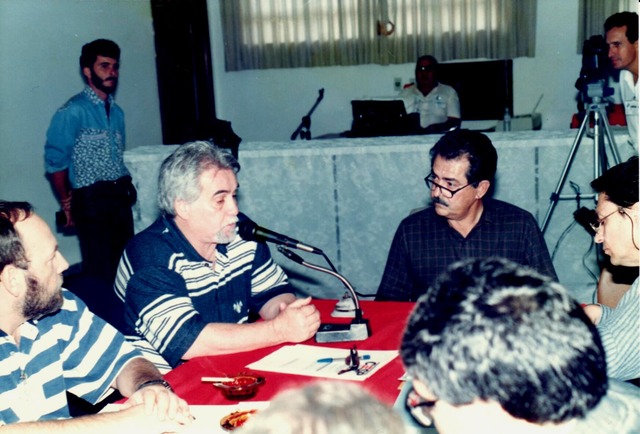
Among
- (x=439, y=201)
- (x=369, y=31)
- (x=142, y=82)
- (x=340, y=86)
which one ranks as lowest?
(x=439, y=201)

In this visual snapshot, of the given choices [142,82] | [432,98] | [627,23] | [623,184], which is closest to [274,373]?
[623,184]

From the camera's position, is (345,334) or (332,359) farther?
(345,334)

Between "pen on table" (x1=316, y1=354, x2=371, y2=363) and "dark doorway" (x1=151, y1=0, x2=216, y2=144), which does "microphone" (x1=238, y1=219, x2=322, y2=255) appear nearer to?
"pen on table" (x1=316, y1=354, x2=371, y2=363)

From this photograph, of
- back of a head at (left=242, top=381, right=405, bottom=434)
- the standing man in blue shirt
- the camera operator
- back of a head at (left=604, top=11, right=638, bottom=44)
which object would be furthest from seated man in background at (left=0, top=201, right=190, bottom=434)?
back of a head at (left=604, top=11, right=638, bottom=44)

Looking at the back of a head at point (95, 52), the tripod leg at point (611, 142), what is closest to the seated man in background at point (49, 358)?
the tripod leg at point (611, 142)

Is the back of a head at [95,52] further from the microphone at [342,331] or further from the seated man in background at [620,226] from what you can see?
the seated man in background at [620,226]

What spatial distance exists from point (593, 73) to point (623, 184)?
2.35 metres

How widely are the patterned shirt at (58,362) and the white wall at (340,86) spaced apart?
19.7ft

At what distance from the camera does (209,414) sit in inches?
69.0

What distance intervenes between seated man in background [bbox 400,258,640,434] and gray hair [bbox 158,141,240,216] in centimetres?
148

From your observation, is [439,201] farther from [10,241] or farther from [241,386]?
[10,241]

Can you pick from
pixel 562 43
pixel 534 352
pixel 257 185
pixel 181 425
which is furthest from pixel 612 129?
pixel 534 352

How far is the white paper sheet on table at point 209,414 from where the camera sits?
1666 mm

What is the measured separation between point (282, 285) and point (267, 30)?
5701 millimetres
